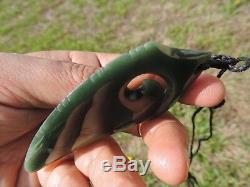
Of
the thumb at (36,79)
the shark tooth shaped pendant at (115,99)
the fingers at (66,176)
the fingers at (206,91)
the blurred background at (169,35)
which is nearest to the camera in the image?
the shark tooth shaped pendant at (115,99)

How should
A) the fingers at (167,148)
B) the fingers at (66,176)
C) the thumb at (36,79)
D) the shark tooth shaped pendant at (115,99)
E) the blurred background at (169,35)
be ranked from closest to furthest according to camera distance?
the shark tooth shaped pendant at (115,99) → the fingers at (167,148) → the thumb at (36,79) → the fingers at (66,176) → the blurred background at (169,35)

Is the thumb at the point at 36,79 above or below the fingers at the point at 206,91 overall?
above

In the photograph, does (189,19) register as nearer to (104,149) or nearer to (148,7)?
(148,7)

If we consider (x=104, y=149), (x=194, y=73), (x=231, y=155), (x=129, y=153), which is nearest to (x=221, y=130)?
(x=231, y=155)

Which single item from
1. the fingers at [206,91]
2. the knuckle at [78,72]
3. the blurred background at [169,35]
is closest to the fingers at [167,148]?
the fingers at [206,91]

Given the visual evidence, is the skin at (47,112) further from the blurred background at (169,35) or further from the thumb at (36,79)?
the blurred background at (169,35)

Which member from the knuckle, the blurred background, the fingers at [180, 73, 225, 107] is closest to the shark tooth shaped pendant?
the fingers at [180, 73, 225, 107]

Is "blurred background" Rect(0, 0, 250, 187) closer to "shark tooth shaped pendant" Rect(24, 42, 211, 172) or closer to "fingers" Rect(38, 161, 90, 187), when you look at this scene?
"fingers" Rect(38, 161, 90, 187)
